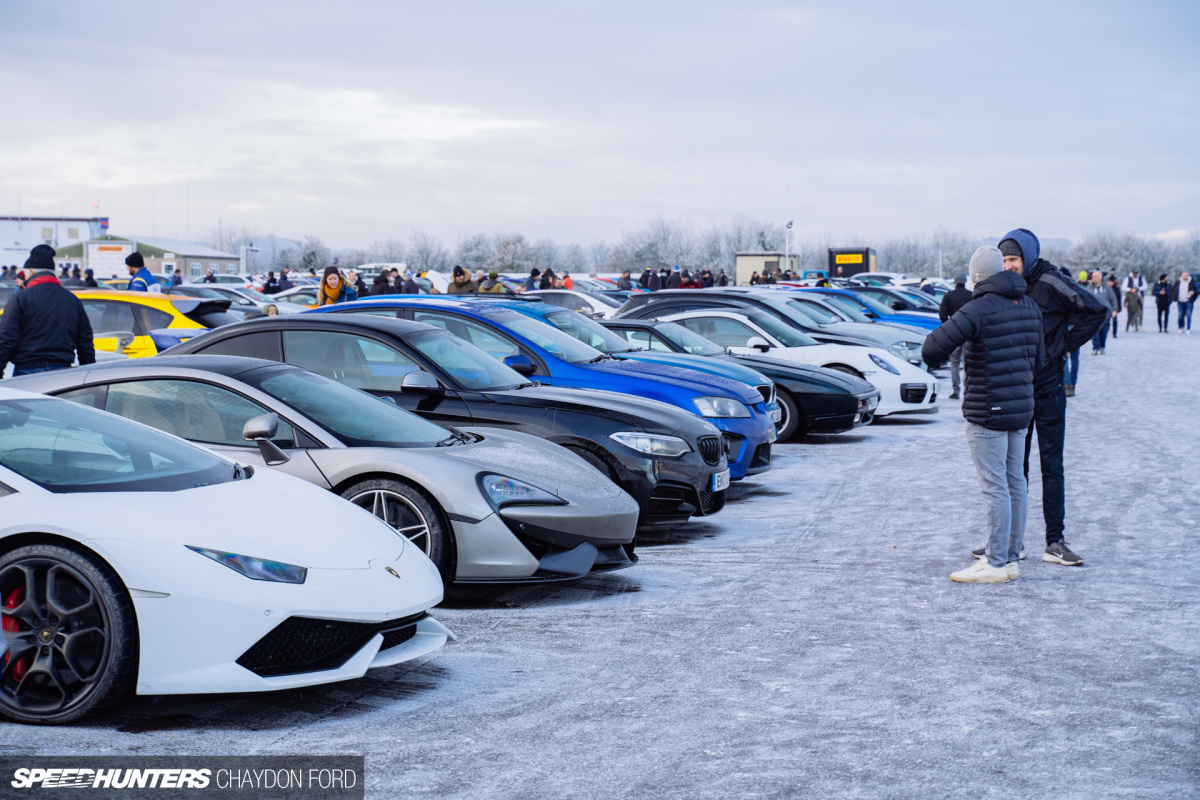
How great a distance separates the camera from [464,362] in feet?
26.5

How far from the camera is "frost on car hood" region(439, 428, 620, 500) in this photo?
6098 millimetres

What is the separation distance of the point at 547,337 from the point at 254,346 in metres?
2.65

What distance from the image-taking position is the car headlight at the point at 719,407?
9.41 metres

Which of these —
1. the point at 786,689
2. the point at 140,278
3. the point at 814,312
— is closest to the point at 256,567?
the point at 786,689

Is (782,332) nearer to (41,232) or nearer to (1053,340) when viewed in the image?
(1053,340)

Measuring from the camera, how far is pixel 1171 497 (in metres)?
8.91

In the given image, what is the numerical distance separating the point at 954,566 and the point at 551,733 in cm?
353

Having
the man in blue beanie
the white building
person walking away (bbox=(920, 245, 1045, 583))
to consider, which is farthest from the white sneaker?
the white building

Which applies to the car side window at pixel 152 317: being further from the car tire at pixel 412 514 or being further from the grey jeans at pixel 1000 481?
the grey jeans at pixel 1000 481

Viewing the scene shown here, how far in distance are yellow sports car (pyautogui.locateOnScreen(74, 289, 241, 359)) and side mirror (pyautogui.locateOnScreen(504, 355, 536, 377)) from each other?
16.9 ft

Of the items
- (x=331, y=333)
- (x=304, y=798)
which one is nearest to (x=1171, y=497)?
(x=331, y=333)

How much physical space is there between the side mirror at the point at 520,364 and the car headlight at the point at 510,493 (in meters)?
2.83

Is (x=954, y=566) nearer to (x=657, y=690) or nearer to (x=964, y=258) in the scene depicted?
(x=657, y=690)

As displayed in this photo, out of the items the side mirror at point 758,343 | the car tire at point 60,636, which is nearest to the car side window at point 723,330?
the side mirror at point 758,343
